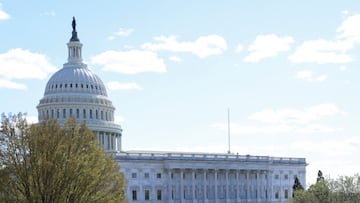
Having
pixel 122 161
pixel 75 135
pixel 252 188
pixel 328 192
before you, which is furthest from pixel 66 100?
pixel 75 135

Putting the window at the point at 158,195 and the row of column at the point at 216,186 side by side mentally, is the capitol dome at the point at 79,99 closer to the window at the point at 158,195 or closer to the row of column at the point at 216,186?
the window at the point at 158,195

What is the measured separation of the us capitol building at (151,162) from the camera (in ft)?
576

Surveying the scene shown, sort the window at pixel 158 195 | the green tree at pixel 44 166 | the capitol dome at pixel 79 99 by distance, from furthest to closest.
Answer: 1. the capitol dome at pixel 79 99
2. the window at pixel 158 195
3. the green tree at pixel 44 166

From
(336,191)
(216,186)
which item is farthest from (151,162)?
(336,191)

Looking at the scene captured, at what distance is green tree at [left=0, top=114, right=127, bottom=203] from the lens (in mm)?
64312

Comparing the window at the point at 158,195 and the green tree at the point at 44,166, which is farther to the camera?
the window at the point at 158,195

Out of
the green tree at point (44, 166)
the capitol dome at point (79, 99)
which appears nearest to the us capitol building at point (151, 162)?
the capitol dome at point (79, 99)

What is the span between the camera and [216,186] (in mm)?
187875

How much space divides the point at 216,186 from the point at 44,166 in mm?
126237

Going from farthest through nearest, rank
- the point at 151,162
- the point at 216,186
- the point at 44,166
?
the point at 216,186, the point at 151,162, the point at 44,166

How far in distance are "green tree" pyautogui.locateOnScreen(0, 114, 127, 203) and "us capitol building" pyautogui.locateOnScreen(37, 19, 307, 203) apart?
103636mm

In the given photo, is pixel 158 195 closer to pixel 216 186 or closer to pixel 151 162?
pixel 151 162

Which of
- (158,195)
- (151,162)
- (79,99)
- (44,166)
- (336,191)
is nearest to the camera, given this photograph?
(44,166)

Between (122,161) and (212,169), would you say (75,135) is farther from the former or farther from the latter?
(212,169)
